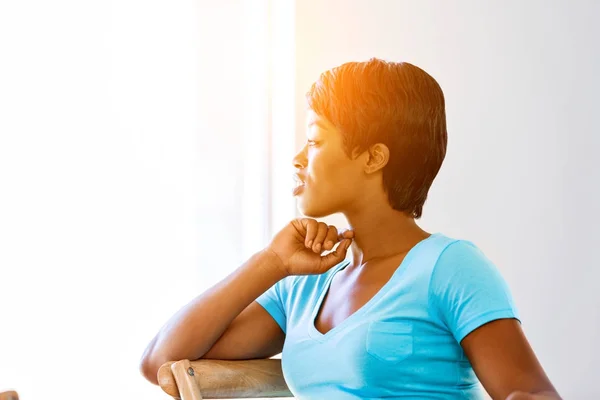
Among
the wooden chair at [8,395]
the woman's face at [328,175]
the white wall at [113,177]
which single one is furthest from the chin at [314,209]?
the white wall at [113,177]

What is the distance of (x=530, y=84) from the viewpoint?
1.91 m

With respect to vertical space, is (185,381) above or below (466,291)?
below

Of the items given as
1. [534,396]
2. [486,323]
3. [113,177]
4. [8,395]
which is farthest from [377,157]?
[113,177]

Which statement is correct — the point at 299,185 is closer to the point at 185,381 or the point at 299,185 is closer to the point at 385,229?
the point at 385,229

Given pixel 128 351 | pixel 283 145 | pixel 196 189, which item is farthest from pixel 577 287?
pixel 128 351

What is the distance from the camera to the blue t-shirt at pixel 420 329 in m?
0.98

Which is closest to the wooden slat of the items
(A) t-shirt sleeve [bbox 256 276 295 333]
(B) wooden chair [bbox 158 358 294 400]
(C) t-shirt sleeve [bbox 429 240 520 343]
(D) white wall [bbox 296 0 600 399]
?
(B) wooden chair [bbox 158 358 294 400]

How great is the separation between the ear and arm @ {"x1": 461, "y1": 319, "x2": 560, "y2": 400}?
0.28 metres

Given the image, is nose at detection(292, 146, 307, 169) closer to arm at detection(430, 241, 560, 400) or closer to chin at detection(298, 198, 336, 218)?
chin at detection(298, 198, 336, 218)

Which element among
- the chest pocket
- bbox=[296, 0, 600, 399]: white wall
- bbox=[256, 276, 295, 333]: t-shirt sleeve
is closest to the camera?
the chest pocket

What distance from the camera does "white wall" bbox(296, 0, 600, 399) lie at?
1.86 metres

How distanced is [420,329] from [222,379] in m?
0.30

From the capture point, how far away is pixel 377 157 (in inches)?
43.8

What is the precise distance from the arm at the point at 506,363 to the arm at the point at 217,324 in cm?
36
